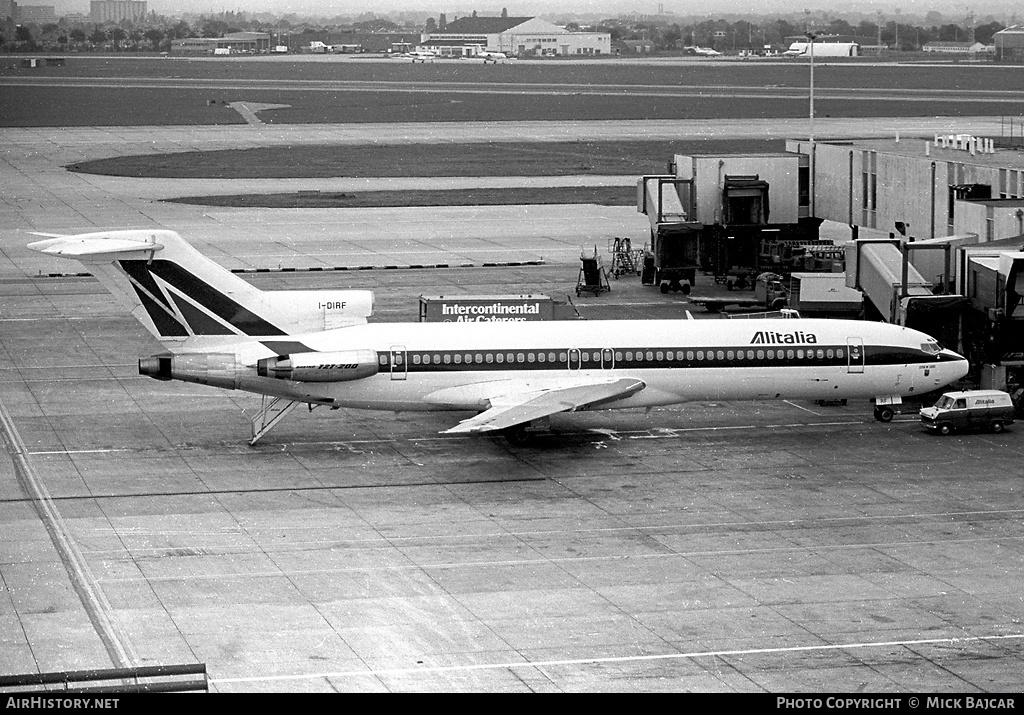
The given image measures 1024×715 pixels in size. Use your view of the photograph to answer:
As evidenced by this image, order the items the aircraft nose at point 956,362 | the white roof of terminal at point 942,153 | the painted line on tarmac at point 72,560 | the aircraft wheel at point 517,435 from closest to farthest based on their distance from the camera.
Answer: the painted line on tarmac at point 72,560, the aircraft wheel at point 517,435, the aircraft nose at point 956,362, the white roof of terminal at point 942,153

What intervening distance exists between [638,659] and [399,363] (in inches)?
698

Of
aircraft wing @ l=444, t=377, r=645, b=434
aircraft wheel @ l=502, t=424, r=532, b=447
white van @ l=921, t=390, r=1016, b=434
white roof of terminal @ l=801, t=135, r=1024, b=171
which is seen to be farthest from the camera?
white roof of terminal @ l=801, t=135, r=1024, b=171

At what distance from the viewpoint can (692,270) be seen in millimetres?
72562

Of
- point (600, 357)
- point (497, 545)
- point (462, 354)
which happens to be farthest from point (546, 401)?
point (497, 545)

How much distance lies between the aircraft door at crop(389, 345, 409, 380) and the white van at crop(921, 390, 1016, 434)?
15397mm

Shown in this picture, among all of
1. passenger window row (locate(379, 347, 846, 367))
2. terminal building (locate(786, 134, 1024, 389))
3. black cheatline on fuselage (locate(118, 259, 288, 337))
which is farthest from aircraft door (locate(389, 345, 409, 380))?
terminal building (locate(786, 134, 1024, 389))

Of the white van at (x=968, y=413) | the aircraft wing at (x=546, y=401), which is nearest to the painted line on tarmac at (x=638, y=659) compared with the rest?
the aircraft wing at (x=546, y=401)

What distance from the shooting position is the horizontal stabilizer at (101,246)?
4016cm

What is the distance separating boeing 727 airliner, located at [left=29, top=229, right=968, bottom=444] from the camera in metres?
41.3

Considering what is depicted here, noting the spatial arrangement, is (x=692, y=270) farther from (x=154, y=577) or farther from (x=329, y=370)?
(x=154, y=577)

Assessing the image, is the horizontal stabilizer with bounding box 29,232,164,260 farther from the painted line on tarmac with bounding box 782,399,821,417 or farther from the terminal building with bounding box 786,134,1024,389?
the terminal building with bounding box 786,134,1024,389

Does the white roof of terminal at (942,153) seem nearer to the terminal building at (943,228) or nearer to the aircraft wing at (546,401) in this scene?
the terminal building at (943,228)

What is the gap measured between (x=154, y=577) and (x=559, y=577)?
8349 millimetres

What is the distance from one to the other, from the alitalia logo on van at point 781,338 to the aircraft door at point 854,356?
102 cm
